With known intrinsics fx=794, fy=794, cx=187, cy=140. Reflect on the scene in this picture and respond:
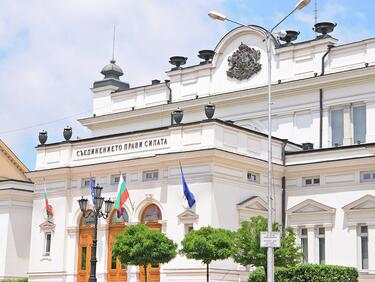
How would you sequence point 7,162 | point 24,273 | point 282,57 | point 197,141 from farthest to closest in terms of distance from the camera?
point 7,162 → point 24,273 → point 282,57 → point 197,141

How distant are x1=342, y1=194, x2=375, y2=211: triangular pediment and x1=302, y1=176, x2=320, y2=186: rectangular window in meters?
2.25

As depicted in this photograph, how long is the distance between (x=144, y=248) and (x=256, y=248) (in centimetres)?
500

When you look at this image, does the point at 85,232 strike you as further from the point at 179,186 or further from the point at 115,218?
the point at 179,186

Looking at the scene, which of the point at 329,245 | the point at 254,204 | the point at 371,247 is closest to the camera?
the point at 371,247

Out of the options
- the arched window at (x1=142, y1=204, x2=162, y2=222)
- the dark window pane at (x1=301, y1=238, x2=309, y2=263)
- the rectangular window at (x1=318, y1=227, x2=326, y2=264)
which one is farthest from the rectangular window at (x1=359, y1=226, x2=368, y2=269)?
the arched window at (x1=142, y1=204, x2=162, y2=222)

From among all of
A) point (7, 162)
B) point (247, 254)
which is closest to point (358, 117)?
point (247, 254)

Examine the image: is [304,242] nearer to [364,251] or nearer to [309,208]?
[309,208]

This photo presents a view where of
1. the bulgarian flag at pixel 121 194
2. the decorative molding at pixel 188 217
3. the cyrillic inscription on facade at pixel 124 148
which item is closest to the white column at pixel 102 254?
the bulgarian flag at pixel 121 194

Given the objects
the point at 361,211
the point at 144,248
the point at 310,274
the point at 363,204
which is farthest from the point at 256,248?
the point at 363,204

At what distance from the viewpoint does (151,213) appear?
39.7 metres

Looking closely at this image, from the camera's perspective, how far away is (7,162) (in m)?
61.9

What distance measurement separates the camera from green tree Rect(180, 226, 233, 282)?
107 ft

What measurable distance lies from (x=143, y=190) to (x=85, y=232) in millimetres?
4339

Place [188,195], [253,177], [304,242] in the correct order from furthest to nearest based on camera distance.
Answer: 1. [304,242]
2. [253,177]
3. [188,195]
